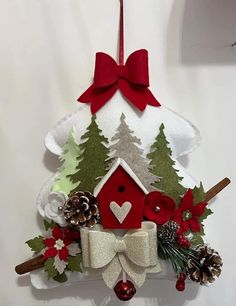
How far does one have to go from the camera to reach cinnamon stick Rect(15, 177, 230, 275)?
2.50ft

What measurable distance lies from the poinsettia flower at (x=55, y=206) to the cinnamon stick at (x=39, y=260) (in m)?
0.08

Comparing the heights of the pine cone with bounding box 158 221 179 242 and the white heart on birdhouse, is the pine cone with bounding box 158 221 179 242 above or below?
below

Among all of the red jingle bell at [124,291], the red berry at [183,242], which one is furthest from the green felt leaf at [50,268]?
the red berry at [183,242]

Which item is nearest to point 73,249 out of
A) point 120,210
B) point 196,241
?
point 120,210

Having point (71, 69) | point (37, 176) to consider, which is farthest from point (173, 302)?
point (71, 69)

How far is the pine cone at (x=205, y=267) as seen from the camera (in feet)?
2.33

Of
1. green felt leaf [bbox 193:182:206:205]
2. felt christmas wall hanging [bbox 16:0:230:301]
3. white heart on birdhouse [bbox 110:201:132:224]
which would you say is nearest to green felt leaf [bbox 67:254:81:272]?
felt christmas wall hanging [bbox 16:0:230:301]

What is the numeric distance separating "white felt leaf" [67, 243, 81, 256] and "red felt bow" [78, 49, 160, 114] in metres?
0.25

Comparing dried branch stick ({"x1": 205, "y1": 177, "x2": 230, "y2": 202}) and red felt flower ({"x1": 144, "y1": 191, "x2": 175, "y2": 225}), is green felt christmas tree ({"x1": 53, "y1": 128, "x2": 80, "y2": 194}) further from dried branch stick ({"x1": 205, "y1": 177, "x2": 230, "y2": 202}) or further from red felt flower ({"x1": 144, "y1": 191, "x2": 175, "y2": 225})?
dried branch stick ({"x1": 205, "y1": 177, "x2": 230, "y2": 202})

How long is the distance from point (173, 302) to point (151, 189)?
30 centimetres

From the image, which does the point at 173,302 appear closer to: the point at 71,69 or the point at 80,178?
the point at 80,178

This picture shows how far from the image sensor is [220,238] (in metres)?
0.86

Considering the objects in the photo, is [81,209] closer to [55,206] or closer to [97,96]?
[55,206]

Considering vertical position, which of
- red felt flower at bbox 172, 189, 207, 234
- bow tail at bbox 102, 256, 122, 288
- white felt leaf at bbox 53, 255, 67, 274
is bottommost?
bow tail at bbox 102, 256, 122, 288
